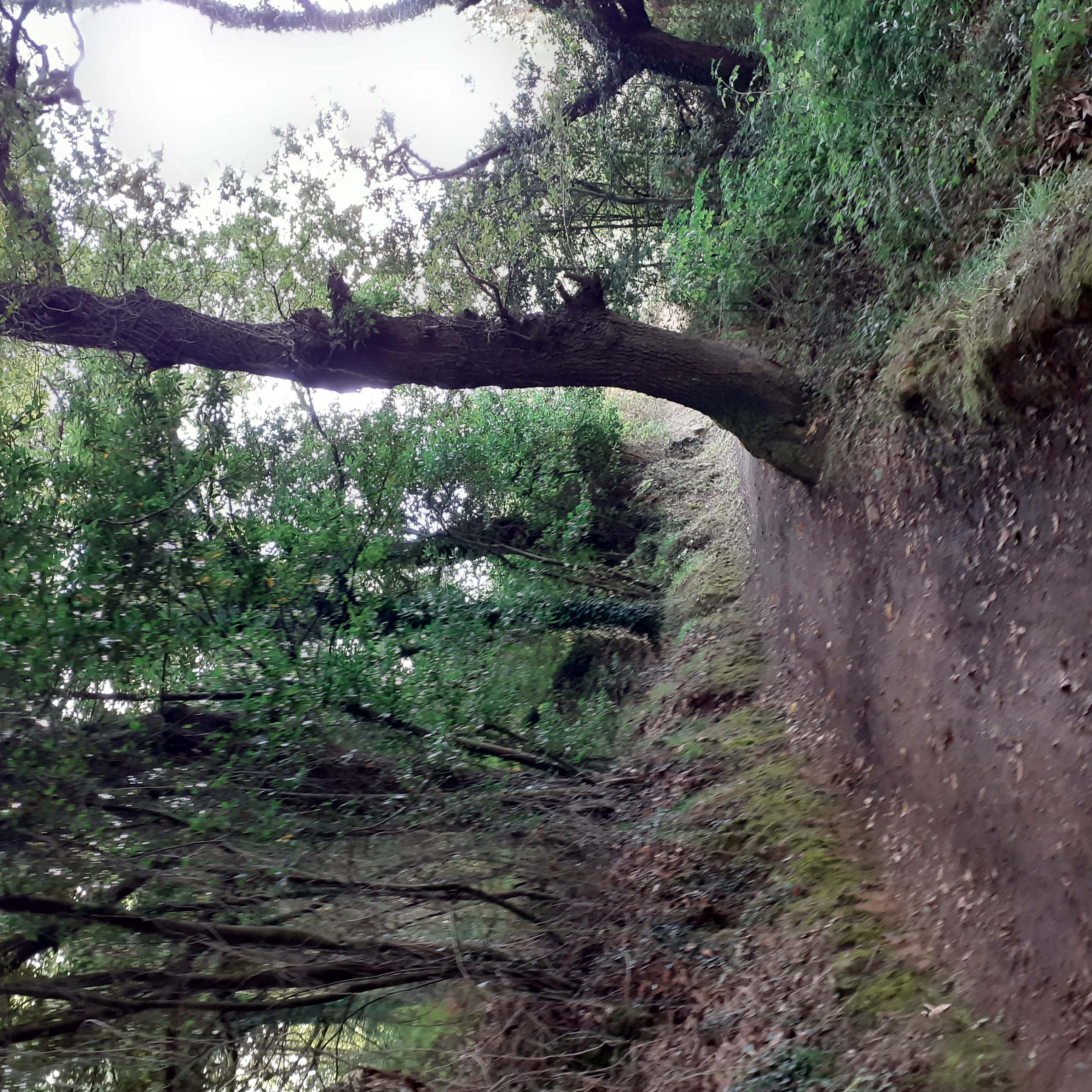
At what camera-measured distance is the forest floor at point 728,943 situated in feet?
14.6

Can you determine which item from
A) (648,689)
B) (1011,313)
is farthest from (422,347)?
(648,689)

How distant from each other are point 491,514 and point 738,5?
8.01 m

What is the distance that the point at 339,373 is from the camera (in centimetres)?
664

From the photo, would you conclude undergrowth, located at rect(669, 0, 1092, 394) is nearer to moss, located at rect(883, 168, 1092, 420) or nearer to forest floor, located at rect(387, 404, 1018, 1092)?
moss, located at rect(883, 168, 1092, 420)

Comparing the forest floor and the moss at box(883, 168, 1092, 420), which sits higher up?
the moss at box(883, 168, 1092, 420)

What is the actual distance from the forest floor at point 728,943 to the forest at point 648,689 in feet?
0.11

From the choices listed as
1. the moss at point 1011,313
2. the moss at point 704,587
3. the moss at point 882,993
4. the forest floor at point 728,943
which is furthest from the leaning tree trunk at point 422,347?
the moss at point 704,587

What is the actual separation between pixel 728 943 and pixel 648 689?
16.9 ft

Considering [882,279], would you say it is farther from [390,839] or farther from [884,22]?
[390,839]

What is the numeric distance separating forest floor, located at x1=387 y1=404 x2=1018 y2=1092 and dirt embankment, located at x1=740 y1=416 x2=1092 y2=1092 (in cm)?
23

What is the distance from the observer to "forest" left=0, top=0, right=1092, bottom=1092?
4266mm

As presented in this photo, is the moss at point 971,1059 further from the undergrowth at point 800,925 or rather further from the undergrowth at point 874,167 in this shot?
the undergrowth at point 874,167

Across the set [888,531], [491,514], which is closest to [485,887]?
[888,531]

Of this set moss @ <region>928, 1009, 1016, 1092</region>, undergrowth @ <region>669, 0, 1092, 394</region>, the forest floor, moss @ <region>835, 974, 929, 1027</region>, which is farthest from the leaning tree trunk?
moss @ <region>928, 1009, 1016, 1092</region>
